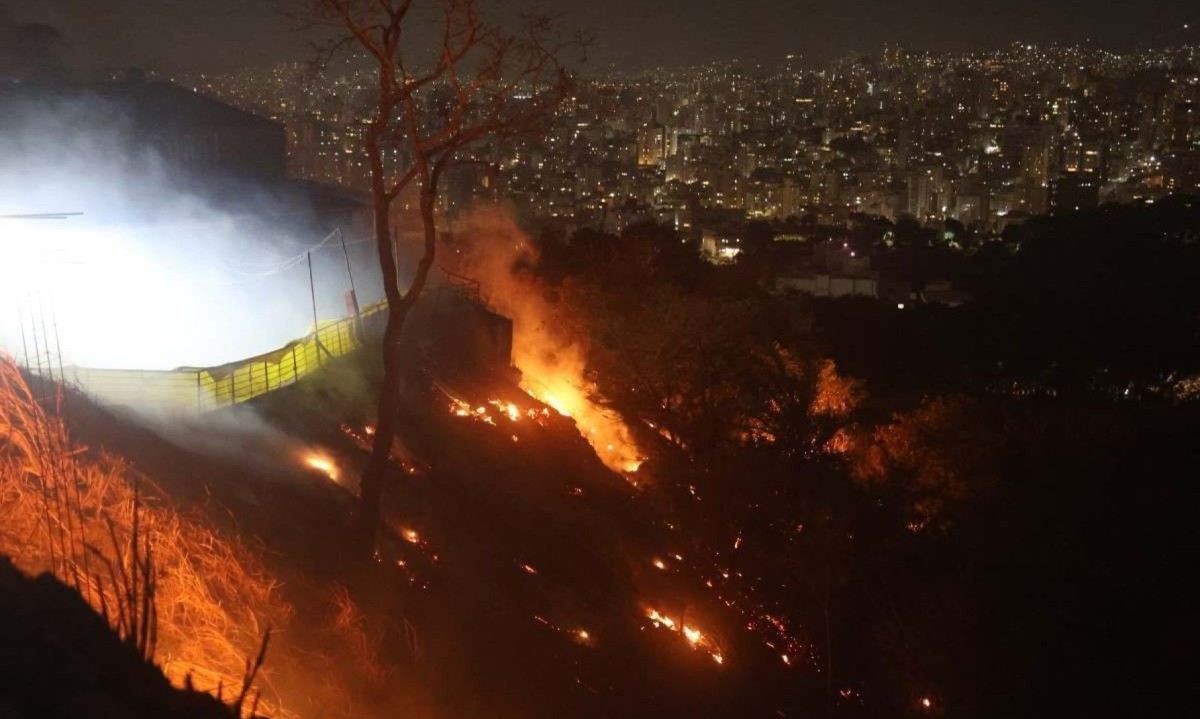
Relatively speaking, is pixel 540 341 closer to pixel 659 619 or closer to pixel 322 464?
pixel 659 619

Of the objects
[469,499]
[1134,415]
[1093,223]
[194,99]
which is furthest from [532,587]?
[1093,223]

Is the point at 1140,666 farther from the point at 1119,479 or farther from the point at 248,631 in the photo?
the point at 248,631

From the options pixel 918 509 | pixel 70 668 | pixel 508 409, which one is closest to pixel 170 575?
pixel 70 668

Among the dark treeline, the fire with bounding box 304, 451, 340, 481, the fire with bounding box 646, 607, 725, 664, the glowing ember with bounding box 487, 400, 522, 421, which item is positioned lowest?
the fire with bounding box 646, 607, 725, 664

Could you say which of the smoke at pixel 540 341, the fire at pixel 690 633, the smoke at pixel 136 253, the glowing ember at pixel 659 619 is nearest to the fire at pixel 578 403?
the smoke at pixel 540 341

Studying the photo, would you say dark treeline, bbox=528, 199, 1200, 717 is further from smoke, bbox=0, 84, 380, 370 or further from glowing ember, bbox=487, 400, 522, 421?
smoke, bbox=0, 84, 380, 370

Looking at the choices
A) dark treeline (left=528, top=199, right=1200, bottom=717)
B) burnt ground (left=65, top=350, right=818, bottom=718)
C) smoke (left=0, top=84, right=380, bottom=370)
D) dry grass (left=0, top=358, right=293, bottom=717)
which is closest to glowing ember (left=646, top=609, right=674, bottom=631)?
burnt ground (left=65, top=350, right=818, bottom=718)
